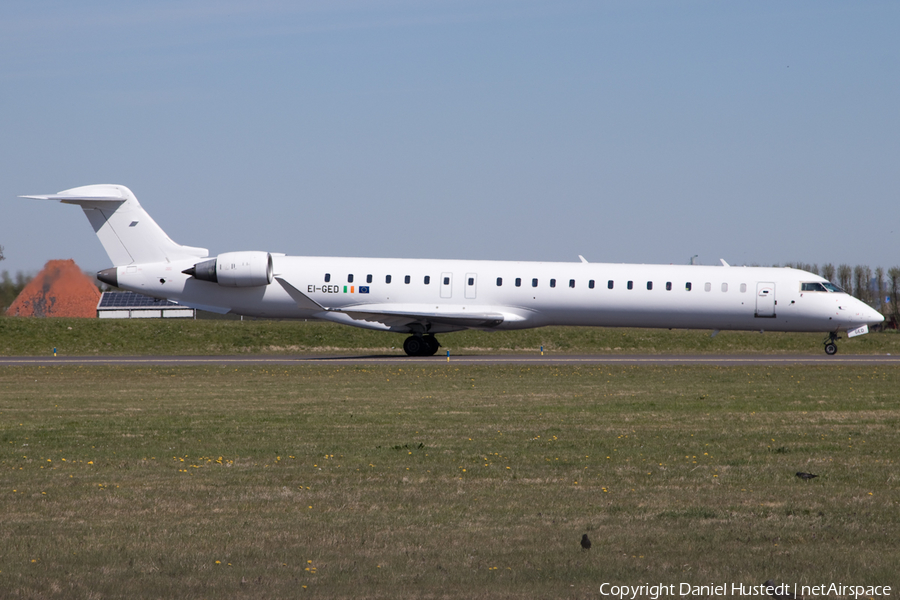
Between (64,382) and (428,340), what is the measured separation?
1432 cm

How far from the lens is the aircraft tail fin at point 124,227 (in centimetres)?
3475

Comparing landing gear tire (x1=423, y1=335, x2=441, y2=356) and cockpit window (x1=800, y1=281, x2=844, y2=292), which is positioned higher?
cockpit window (x1=800, y1=281, x2=844, y2=292)

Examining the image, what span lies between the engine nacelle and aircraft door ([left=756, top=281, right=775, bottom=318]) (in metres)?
17.5

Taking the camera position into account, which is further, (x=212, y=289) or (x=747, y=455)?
(x=212, y=289)

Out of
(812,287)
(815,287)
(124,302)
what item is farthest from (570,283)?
(124,302)

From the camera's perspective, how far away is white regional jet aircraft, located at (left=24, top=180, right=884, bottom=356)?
3291cm

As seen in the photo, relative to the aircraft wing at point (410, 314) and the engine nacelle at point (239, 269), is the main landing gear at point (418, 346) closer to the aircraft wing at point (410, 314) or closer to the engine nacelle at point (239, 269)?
the aircraft wing at point (410, 314)

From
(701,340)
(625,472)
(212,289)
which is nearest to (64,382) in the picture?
(212,289)

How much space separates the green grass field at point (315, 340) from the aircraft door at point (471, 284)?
712cm

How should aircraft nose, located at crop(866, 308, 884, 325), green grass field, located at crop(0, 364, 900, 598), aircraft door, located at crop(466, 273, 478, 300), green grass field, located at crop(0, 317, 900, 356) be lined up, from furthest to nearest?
green grass field, located at crop(0, 317, 900, 356) < aircraft door, located at crop(466, 273, 478, 300) < aircraft nose, located at crop(866, 308, 884, 325) < green grass field, located at crop(0, 364, 900, 598)

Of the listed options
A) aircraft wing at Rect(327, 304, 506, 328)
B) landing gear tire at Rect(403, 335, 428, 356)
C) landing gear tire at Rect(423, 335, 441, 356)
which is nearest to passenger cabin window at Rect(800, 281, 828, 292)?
aircraft wing at Rect(327, 304, 506, 328)

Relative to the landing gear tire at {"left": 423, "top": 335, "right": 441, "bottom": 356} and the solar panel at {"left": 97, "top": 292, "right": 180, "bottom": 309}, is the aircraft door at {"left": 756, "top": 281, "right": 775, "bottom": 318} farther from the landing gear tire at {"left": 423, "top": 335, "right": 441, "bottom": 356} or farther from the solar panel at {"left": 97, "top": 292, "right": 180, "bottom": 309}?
the solar panel at {"left": 97, "top": 292, "right": 180, "bottom": 309}

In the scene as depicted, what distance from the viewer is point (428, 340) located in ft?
114

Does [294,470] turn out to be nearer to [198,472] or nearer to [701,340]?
[198,472]
